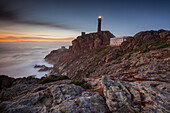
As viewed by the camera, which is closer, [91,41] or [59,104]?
[59,104]

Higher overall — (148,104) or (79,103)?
(148,104)

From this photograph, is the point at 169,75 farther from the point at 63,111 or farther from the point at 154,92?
the point at 63,111

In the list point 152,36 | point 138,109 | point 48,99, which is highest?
point 152,36

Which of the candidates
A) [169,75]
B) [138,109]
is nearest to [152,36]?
[169,75]

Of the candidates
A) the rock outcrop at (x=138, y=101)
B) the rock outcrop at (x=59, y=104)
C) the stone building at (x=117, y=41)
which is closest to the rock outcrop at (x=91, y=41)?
the stone building at (x=117, y=41)

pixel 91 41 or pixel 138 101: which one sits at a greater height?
pixel 91 41

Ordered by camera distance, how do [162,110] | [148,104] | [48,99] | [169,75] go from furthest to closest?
[169,75] → [48,99] → [148,104] → [162,110]

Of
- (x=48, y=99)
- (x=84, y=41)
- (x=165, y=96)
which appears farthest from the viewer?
(x=84, y=41)

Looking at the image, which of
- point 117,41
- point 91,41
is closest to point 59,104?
point 117,41

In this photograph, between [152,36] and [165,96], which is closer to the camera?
[165,96]

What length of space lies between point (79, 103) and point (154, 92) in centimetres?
538

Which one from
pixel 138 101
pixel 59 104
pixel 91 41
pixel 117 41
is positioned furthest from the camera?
pixel 91 41

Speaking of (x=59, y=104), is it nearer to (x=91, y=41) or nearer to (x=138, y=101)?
(x=138, y=101)

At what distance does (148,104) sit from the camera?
15.3 ft
